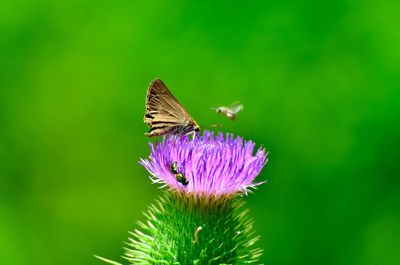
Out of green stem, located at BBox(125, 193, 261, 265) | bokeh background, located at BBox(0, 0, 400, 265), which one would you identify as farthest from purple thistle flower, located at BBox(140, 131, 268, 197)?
bokeh background, located at BBox(0, 0, 400, 265)

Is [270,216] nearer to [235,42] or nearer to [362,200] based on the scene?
[362,200]

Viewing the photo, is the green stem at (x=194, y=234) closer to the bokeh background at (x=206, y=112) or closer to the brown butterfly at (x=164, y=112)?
the brown butterfly at (x=164, y=112)

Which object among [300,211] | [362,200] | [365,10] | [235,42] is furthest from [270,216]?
[365,10]

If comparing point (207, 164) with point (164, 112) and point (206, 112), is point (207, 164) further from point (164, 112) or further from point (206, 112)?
point (206, 112)

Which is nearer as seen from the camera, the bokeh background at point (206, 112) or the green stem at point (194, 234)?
the green stem at point (194, 234)

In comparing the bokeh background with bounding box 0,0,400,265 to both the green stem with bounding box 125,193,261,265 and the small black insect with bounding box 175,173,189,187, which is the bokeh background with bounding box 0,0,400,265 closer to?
the green stem with bounding box 125,193,261,265

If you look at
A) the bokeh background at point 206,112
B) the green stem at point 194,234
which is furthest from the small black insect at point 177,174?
the bokeh background at point 206,112

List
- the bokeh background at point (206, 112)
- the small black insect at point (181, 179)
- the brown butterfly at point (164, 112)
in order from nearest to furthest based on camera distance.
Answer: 1. the small black insect at point (181, 179)
2. the brown butterfly at point (164, 112)
3. the bokeh background at point (206, 112)

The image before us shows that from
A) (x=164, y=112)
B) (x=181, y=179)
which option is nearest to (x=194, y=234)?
(x=181, y=179)
